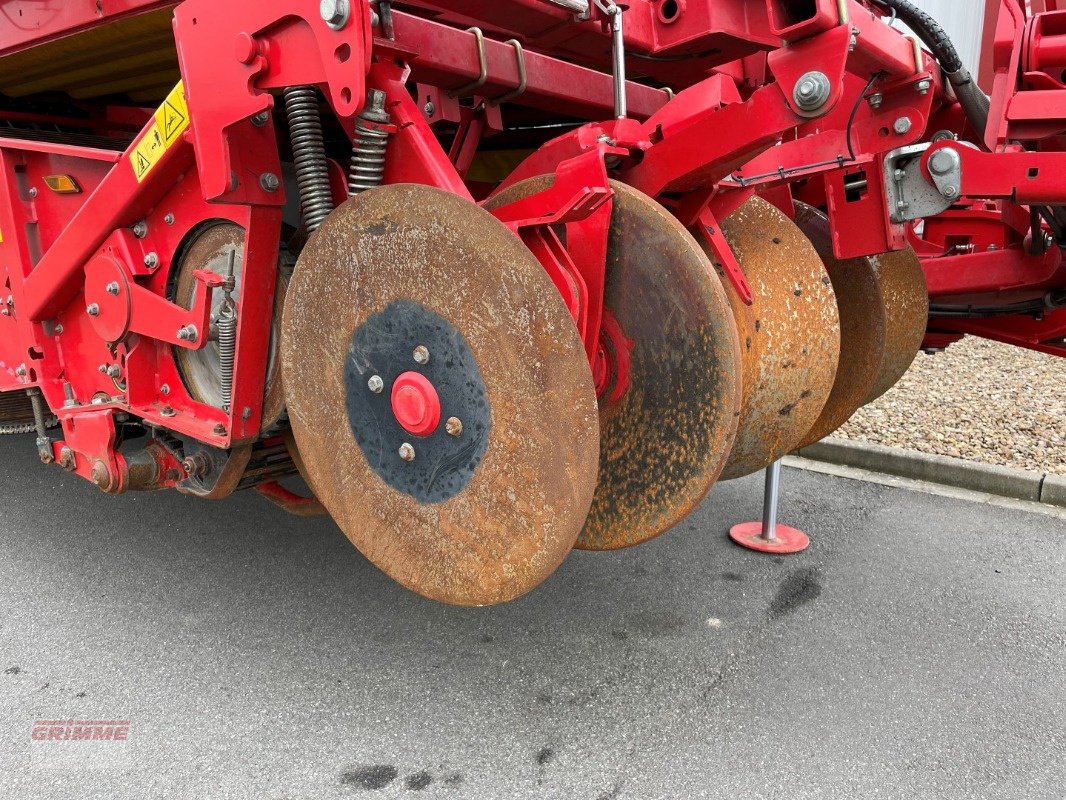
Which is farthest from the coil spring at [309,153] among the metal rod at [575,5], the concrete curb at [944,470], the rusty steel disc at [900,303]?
the concrete curb at [944,470]

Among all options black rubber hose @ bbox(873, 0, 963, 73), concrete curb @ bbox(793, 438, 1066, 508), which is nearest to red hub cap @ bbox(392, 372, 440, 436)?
black rubber hose @ bbox(873, 0, 963, 73)

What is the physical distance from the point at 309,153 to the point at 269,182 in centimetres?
16

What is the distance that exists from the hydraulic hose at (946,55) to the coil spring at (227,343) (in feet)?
6.57

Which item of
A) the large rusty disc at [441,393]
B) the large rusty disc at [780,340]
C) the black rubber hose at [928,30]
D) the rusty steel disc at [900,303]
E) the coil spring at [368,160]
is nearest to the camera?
the large rusty disc at [441,393]

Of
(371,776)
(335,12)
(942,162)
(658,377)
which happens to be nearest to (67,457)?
(371,776)

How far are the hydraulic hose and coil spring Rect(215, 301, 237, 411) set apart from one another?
2002 mm

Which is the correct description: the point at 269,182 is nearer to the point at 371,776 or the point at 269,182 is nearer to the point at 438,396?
the point at 438,396

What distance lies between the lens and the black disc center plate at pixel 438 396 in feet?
5.53

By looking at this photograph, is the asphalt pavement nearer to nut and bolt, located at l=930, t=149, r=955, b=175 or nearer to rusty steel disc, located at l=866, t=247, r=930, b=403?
rusty steel disc, located at l=866, t=247, r=930, b=403

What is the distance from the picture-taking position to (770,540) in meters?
3.50

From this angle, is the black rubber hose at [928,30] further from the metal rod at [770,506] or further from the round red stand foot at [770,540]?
the round red stand foot at [770,540]

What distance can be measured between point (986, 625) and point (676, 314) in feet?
6.11

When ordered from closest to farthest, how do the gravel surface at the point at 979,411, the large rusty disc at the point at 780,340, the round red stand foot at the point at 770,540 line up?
the large rusty disc at the point at 780,340
the round red stand foot at the point at 770,540
the gravel surface at the point at 979,411

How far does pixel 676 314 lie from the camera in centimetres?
182
